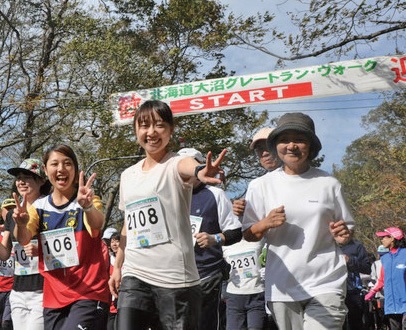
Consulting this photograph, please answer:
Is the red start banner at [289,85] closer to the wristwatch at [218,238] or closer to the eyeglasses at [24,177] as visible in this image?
the wristwatch at [218,238]

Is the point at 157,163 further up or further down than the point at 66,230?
further up

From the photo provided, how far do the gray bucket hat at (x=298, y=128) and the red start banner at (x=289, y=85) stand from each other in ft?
23.8

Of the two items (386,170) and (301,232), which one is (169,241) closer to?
(301,232)

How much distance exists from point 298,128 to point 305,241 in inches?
27.7

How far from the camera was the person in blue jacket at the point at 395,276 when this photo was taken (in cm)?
891

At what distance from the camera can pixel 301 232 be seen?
12.2 ft

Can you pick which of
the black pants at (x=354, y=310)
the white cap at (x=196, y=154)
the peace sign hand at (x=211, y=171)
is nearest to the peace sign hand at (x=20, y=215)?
the white cap at (x=196, y=154)

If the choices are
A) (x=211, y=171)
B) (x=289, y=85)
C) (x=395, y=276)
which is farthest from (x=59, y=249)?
(x=289, y=85)

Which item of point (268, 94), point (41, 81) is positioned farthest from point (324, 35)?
point (41, 81)

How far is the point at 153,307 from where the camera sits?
353 centimetres

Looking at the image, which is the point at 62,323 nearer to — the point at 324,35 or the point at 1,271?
the point at 1,271

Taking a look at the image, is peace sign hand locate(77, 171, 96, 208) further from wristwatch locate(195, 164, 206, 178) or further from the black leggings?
wristwatch locate(195, 164, 206, 178)

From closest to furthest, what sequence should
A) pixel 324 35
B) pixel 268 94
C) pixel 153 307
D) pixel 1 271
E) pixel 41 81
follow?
pixel 153 307
pixel 1 271
pixel 324 35
pixel 268 94
pixel 41 81

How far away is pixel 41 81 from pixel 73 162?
1489 cm
